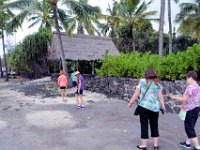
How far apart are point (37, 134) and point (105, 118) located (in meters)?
2.76

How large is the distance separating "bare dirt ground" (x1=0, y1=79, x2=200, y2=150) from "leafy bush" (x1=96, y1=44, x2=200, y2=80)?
157 cm

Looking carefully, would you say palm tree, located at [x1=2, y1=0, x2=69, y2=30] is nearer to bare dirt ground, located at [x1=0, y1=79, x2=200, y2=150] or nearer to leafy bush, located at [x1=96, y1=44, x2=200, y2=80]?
leafy bush, located at [x1=96, y1=44, x2=200, y2=80]

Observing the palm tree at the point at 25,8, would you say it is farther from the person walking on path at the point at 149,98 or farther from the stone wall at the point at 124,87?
the person walking on path at the point at 149,98

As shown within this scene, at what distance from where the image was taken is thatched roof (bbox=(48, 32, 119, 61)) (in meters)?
27.7

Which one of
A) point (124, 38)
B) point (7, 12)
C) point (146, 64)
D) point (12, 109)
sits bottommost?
point (12, 109)

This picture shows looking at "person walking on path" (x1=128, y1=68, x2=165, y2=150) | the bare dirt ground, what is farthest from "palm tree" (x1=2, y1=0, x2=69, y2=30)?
"person walking on path" (x1=128, y1=68, x2=165, y2=150)

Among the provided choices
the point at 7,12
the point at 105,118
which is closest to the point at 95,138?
the point at 105,118

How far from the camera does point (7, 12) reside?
35.2 metres

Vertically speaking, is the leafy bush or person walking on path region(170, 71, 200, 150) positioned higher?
the leafy bush

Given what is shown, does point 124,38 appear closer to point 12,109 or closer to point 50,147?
point 12,109

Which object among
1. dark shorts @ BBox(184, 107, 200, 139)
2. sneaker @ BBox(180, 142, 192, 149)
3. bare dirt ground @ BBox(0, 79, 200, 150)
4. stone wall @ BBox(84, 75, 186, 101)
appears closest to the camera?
dark shorts @ BBox(184, 107, 200, 139)

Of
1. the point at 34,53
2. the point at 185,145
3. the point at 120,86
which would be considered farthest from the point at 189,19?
the point at 185,145

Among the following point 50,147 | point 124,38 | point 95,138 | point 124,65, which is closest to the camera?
point 50,147

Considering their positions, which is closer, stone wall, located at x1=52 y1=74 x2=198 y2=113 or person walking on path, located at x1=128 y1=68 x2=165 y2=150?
person walking on path, located at x1=128 y1=68 x2=165 y2=150
